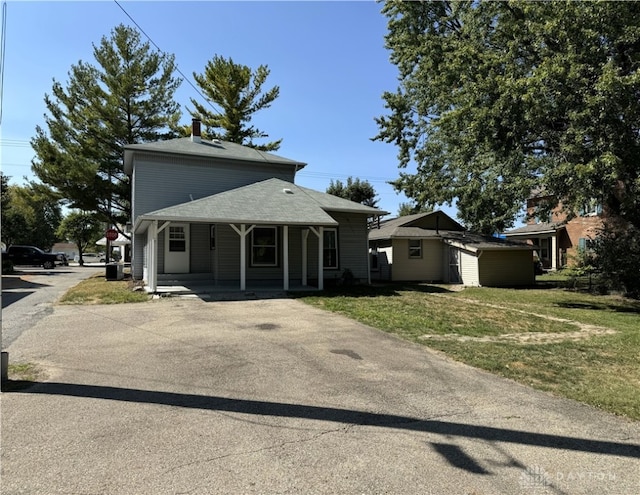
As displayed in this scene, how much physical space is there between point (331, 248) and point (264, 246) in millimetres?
3094

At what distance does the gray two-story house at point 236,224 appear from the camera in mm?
14625

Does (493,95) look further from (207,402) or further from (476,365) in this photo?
(207,402)

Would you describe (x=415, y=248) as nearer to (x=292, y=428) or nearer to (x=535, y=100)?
(x=535, y=100)

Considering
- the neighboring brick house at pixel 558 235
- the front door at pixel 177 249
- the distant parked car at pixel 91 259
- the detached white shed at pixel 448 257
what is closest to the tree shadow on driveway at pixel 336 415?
the front door at pixel 177 249

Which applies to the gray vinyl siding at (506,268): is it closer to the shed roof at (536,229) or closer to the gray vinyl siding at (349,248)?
the gray vinyl siding at (349,248)

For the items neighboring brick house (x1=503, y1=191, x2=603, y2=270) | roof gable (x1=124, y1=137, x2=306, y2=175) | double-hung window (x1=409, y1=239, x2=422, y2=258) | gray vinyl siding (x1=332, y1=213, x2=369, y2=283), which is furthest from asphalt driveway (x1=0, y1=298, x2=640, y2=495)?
neighboring brick house (x1=503, y1=191, x2=603, y2=270)

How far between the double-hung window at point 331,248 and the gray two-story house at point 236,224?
0.14 ft

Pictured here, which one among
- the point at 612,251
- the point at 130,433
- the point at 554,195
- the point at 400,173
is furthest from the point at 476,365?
the point at 400,173

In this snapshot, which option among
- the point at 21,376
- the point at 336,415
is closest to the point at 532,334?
the point at 336,415

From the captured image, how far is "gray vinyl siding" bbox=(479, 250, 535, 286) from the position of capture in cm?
2088

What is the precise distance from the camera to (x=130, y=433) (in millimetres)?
3537

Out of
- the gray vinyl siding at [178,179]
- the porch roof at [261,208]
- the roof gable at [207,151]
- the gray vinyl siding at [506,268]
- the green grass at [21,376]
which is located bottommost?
the green grass at [21,376]

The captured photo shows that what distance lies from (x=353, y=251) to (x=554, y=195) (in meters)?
8.02

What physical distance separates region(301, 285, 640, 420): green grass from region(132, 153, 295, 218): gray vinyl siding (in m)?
7.62
